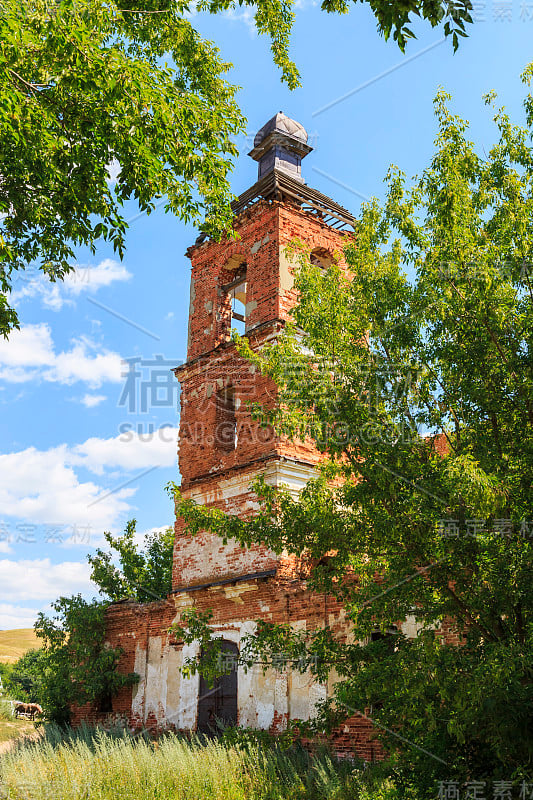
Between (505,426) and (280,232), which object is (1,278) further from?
(280,232)

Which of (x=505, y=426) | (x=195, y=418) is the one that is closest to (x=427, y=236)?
(x=505, y=426)

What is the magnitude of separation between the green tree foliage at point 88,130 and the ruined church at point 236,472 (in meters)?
5.20

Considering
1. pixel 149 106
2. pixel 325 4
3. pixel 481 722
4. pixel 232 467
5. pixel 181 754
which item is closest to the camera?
pixel 325 4

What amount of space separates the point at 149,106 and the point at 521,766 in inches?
283

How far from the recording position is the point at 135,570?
74.4 ft

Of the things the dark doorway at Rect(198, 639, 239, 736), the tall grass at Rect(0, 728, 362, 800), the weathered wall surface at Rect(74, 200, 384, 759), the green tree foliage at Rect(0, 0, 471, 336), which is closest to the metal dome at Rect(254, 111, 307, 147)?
the weathered wall surface at Rect(74, 200, 384, 759)

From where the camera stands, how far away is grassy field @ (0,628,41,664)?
73.3 m

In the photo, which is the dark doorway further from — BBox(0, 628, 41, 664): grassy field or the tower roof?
BBox(0, 628, 41, 664): grassy field

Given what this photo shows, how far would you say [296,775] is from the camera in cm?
891

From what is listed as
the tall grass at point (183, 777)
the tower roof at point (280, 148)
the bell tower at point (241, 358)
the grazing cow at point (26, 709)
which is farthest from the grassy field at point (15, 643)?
the tall grass at point (183, 777)

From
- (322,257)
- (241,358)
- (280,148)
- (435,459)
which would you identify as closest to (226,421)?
(241,358)

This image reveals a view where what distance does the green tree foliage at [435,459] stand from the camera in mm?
5543

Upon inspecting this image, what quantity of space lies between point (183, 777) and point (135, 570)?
1431cm

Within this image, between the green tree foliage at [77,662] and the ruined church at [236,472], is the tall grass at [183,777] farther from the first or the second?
the green tree foliage at [77,662]
